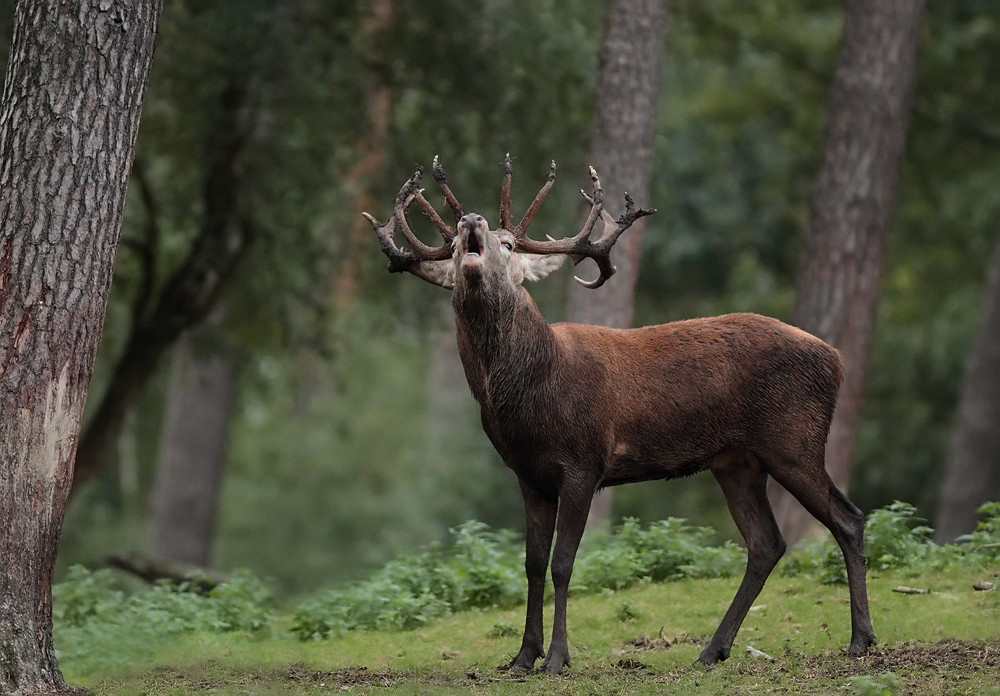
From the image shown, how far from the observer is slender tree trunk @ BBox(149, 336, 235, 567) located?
2302 cm

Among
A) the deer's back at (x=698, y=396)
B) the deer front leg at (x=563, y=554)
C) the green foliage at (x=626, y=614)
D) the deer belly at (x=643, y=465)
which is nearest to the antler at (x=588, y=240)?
the deer's back at (x=698, y=396)

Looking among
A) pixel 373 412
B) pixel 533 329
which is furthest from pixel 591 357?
pixel 373 412

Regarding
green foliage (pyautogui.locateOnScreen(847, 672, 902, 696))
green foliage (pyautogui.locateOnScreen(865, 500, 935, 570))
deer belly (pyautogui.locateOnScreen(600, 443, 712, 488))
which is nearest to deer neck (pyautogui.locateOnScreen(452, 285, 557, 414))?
deer belly (pyautogui.locateOnScreen(600, 443, 712, 488))

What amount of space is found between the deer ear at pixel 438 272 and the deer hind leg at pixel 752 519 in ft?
6.94

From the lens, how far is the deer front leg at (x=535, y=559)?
8617mm

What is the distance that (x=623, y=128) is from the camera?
1342 cm

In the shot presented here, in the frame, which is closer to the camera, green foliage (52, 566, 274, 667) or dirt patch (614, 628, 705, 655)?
dirt patch (614, 628, 705, 655)

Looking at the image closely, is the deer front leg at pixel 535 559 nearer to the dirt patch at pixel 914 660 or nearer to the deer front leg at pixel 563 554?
the deer front leg at pixel 563 554

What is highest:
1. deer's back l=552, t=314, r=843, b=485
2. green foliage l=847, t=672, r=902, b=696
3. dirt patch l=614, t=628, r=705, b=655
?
deer's back l=552, t=314, r=843, b=485

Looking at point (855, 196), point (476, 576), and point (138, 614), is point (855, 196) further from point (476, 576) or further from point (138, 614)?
point (138, 614)

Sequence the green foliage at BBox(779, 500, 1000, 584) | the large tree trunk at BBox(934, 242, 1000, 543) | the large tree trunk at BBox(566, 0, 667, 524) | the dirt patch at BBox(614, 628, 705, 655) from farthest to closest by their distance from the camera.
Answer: the large tree trunk at BBox(934, 242, 1000, 543), the large tree trunk at BBox(566, 0, 667, 524), the green foliage at BBox(779, 500, 1000, 584), the dirt patch at BBox(614, 628, 705, 655)

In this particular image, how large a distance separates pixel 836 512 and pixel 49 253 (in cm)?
497

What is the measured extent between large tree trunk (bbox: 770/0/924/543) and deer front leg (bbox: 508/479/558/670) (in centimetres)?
584

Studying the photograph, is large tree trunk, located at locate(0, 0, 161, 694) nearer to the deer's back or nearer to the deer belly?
the deer's back
